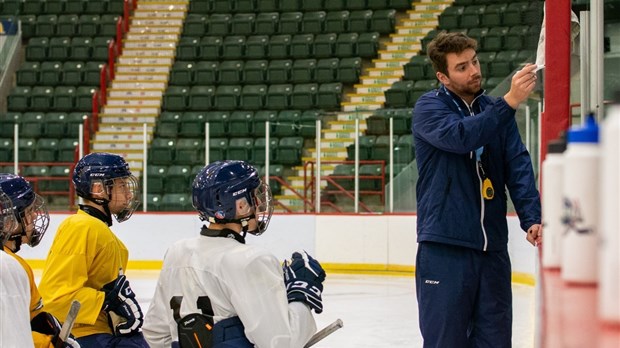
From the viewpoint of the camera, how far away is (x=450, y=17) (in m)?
14.9

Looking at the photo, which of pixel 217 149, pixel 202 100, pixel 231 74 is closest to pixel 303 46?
pixel 231 74

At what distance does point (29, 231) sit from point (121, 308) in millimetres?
448

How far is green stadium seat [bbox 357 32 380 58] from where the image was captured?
15273mm

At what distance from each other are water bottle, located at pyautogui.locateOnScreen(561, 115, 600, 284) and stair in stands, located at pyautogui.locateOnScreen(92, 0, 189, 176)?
1336 centimetres

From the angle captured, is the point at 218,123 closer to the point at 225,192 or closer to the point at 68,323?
the point at 68,323

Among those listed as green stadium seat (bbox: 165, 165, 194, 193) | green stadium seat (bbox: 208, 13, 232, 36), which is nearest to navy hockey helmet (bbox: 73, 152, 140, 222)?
green stadium seat (bbox: 165, 165, 194, 193)

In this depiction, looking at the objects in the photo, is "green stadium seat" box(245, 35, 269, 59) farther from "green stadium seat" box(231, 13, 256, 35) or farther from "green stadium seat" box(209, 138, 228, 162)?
"green stadium seat" box(209, 138, 228, 162)

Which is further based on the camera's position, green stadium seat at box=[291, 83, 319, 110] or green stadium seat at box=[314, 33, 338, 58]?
green stadium seat at box=[314, 33, 338, 58]

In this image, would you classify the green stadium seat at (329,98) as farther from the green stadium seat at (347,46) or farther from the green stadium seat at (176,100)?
the green stadium seat at (176,100)

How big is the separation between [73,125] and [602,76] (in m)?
11.7

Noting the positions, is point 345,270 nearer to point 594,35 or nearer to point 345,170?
point 345,170

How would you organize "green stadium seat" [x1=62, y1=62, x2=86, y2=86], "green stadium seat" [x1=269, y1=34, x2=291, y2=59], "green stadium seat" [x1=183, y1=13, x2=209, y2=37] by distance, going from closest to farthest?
"green stadium seat" [x1=269, y1=34, x2=291, y2=59]
"green stadium seat" [x1=62, y1=62, x2=86, y2=86]
"green stadium seat" [x1=183, y1=13, x2=209, y2=37]

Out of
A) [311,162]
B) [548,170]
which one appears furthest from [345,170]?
[548,170]

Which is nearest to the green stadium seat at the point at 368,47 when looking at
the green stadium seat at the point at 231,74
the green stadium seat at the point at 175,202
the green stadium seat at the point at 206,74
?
the green stadium seat at the point at 231,74
